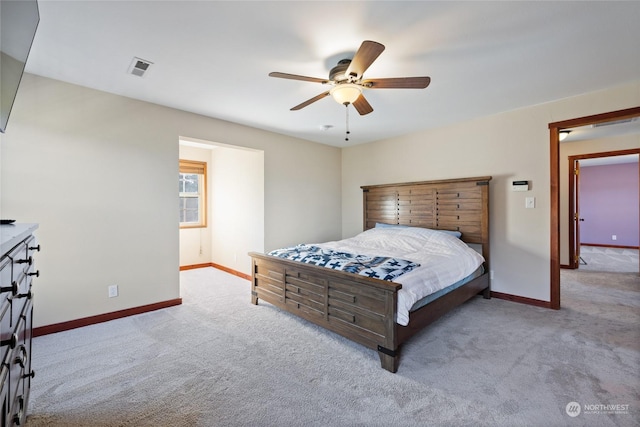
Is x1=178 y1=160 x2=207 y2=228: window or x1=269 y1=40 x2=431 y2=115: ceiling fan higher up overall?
x1=269 y1=40 x2=431 y2=115: ceiling fan

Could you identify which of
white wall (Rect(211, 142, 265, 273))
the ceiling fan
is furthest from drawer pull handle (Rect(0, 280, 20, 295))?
white wall (Rect(211, 142, 265, 273))

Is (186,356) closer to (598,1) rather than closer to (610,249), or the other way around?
(598,1)

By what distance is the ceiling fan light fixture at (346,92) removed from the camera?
2223 millimetres

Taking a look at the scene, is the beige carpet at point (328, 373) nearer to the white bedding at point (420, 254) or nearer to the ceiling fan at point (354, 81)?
the white bedding at point (420, 254)

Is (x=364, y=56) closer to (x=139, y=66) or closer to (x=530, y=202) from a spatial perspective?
(x=139, y=66)

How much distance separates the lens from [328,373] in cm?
202

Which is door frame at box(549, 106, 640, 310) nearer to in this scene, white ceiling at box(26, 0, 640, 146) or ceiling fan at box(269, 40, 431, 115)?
white ceiling at box(26, 0, 640, 146)

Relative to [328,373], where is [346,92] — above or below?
above

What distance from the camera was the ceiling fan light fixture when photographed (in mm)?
2223

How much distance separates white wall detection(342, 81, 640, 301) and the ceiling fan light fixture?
7.58 ft

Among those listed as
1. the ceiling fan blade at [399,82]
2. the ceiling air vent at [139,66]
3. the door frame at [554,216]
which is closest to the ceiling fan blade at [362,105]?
the ceiling fan blade at [399,82]

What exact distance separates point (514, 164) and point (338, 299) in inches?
113

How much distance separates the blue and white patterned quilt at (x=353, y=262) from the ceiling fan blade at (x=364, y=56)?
1.57 meters

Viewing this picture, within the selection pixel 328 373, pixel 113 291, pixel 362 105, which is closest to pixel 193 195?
pixel 113 291
